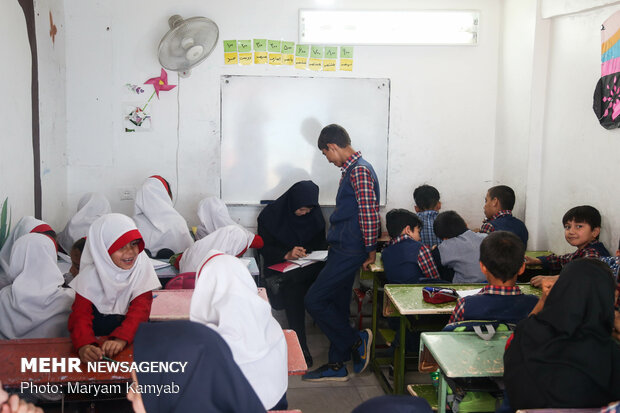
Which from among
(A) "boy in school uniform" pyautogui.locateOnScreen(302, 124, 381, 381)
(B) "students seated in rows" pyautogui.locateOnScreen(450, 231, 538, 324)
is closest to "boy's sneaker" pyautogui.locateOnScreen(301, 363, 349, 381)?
(A) "boy in school uniform" pyautogui.locateOnScreen(302, 124, 381, 381)

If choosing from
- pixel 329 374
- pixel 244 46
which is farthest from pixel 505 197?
pixel 244 46

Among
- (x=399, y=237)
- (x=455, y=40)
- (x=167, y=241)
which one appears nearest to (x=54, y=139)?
(x=167, y=241)

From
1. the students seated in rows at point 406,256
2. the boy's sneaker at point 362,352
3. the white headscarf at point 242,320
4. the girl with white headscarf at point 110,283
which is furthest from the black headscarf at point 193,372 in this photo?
the boy's sneaker at point 362,352

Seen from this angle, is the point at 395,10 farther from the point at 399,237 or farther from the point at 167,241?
the point at 167,241

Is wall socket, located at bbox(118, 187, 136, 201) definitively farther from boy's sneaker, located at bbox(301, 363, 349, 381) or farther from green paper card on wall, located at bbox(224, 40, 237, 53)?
boy's sneaker, located at bbox(301, 363, 349, 381)

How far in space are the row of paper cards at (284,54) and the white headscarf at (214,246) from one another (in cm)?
178

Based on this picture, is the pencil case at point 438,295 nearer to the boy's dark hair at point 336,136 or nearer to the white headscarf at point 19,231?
the boy's dark hair at point 336,136

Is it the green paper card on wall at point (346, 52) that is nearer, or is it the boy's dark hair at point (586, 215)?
the boy's dark hair at point (586, 215)

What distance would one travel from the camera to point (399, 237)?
3.54m

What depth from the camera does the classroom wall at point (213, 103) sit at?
4.70 metres

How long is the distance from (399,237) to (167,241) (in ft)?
Answer: 5.65

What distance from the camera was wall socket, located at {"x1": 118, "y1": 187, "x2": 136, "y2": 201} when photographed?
15.8 feet

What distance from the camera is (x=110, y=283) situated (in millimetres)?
2555

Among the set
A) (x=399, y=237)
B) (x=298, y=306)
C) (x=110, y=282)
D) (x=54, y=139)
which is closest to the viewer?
(x=110, y=282)
